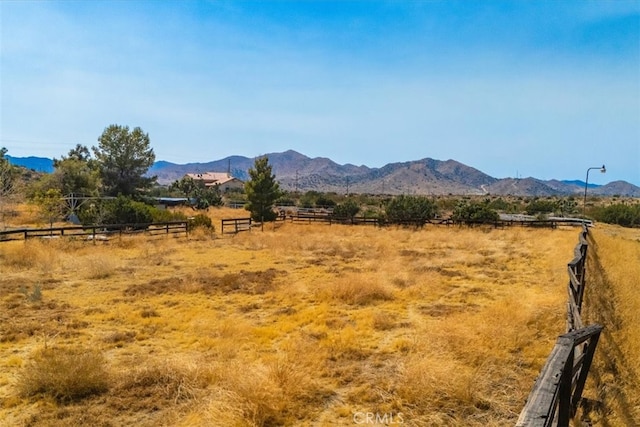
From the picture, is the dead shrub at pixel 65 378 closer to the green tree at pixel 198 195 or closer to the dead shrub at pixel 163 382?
the dead shrub at pixel 163 382

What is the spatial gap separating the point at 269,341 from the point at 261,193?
97.7 feet

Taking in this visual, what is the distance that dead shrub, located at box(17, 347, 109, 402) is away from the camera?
577cm

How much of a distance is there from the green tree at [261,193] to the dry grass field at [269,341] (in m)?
20.1

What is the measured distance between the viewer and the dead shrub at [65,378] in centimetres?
577

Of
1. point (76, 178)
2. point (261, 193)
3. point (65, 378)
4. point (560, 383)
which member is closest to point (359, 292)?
point (65, 378)

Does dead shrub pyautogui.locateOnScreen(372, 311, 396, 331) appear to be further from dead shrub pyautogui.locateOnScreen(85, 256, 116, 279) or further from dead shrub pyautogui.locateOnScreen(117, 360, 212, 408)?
dead shrub pyautogui.locateOnScreen(85, 256, 116, 279)

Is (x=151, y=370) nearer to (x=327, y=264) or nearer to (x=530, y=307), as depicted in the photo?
(x=530, y=307)

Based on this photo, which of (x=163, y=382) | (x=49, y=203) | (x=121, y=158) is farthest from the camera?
(x=121, y=158)

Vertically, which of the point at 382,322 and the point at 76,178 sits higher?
the point at 76,178

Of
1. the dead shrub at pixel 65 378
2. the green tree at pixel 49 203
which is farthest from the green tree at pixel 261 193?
the dead shrub at pixel 65 378

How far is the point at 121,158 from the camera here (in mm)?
43562

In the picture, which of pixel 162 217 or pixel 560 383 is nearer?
pixel 560 383

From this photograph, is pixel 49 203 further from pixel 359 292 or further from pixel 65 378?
pixel 65 378

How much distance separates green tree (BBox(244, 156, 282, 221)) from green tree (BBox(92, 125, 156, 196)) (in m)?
15.5
